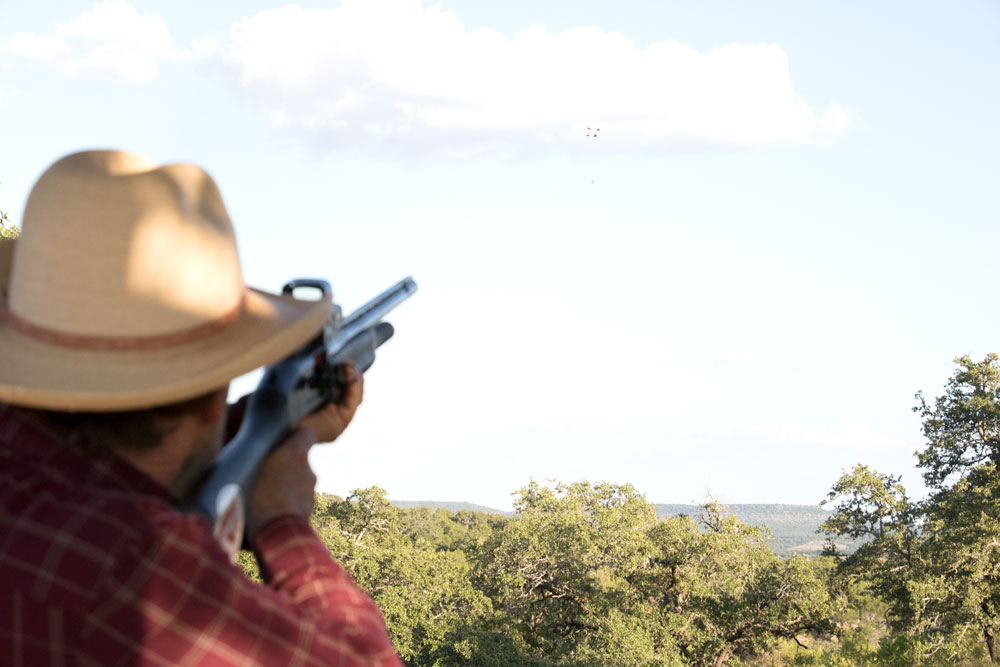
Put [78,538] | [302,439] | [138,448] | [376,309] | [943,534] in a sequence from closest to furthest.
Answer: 1. [78,538]
2. [138,448]
3. [302,439]
4. [376,309]
5. [943,534]

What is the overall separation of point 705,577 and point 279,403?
106 ft

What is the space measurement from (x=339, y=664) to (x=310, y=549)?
264 millimetres

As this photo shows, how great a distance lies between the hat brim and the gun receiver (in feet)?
0.59

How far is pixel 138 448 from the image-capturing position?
5.23 ft

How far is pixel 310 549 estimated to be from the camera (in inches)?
66.8

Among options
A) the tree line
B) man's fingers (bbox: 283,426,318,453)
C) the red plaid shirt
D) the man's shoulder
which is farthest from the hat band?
the tree line

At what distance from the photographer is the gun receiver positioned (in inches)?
65.9

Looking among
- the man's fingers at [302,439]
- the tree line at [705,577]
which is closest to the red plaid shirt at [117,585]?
the man's fingers at [302,439]

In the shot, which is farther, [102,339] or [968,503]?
[968,503]

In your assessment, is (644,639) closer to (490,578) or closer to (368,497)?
(490,578)

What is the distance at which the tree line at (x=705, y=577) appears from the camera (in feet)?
94.0

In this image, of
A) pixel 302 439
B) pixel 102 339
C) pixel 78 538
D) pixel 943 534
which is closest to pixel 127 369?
pixel 102 339

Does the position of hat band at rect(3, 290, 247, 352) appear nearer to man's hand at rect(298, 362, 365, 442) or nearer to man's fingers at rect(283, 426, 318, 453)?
man's fingers at rect(283, 426, 318, 453)

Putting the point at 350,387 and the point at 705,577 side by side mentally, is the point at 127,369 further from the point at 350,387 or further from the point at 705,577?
the point at 705,577
